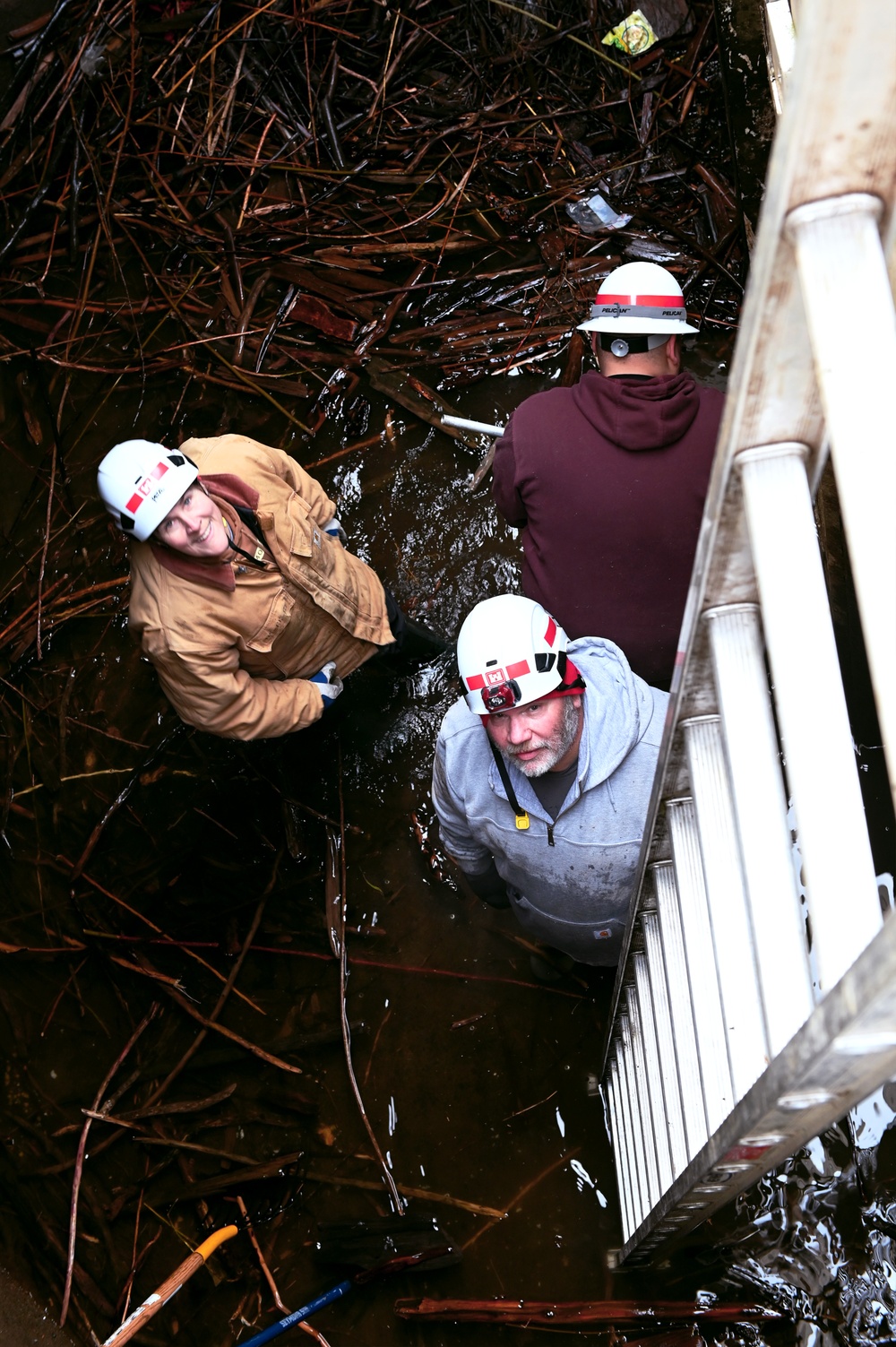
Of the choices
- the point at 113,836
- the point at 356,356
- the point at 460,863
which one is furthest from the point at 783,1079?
the point at 356,356

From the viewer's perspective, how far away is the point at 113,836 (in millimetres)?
5562

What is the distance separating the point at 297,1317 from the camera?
4.45 meters

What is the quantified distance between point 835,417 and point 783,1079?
105cm

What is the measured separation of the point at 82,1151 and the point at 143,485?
2.97 metres

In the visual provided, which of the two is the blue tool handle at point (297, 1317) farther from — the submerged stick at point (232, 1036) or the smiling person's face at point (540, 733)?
the smiling person's face at point (540, 733)

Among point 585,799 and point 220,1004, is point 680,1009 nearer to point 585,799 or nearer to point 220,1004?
point 585,799

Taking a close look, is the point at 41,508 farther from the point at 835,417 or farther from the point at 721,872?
the point at 835,417

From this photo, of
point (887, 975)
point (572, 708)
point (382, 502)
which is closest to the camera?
point (887, 975)

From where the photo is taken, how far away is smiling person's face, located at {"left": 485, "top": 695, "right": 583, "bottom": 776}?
3.34m

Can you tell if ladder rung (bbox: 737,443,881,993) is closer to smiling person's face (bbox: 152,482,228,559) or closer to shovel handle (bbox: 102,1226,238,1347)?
smiling person's face (bbox: 152,482,228,559)

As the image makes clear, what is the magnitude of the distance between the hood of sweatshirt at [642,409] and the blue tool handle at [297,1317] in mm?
3622

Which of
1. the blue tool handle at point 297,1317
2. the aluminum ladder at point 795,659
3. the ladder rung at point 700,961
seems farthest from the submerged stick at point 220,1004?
the ladder rung at point 700,961

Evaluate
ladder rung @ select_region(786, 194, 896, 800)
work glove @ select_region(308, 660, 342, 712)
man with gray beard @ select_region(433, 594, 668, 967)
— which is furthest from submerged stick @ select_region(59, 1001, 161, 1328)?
ladder rung @ select_region(786, 194, 896, 800)

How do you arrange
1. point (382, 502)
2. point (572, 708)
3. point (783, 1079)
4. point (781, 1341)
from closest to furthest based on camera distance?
point (783, 1079), point (572, 708), point (781, 1341), point (382, 502)
